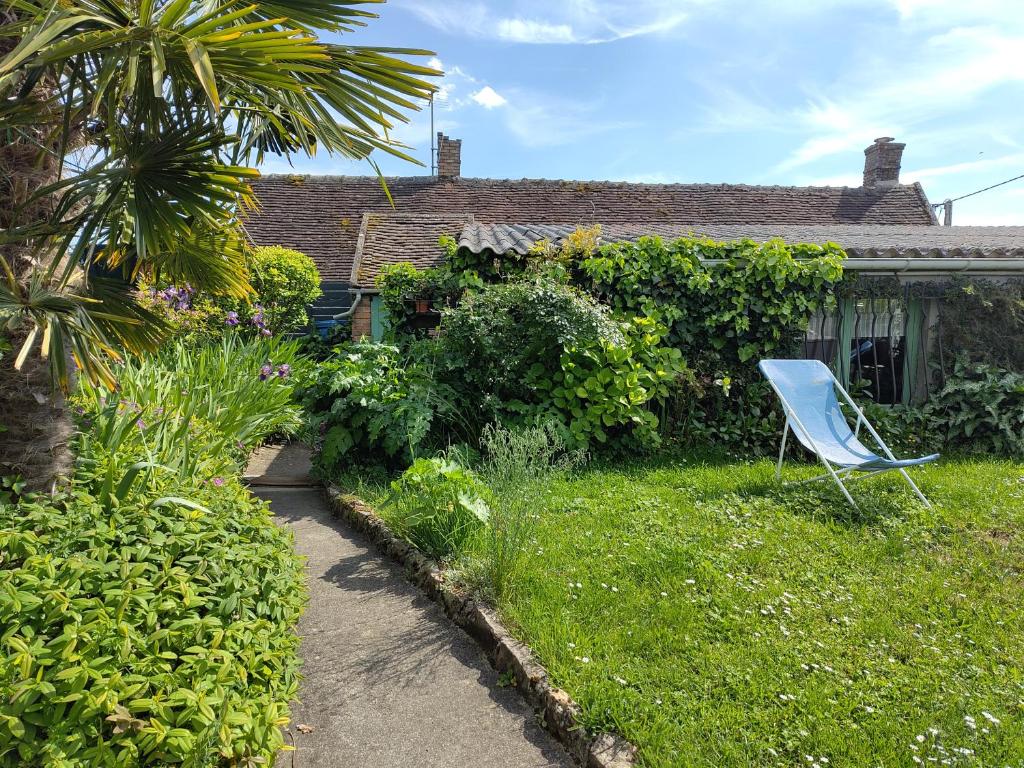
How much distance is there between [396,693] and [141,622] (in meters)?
1.24

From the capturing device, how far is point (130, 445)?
362cm

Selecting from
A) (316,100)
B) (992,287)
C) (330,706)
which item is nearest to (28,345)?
(316,100)

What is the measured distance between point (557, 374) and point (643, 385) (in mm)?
1005

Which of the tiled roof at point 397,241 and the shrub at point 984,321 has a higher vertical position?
the tiled roof at point 397,241

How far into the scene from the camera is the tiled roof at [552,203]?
16.0 m

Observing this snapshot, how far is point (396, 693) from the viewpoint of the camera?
2900mm

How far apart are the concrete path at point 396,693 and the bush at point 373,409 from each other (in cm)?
190

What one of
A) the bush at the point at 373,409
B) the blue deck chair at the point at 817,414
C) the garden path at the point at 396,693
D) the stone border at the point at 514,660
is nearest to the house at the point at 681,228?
the bush at the point at 373,409

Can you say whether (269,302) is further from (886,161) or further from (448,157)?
A: (886,161)

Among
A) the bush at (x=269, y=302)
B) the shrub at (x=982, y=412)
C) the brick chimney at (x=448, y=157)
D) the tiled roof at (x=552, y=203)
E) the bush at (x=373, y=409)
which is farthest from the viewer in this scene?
the brick chimney at (x=448, y=157)

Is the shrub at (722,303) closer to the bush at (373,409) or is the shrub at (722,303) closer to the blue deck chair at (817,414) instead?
the blue deck chair at (817,414)

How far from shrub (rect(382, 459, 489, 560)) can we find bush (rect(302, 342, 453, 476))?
1.06 meters

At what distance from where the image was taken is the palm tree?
2.43 metres

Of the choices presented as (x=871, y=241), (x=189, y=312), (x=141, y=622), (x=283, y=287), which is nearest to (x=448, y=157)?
(x=283, y=287)
